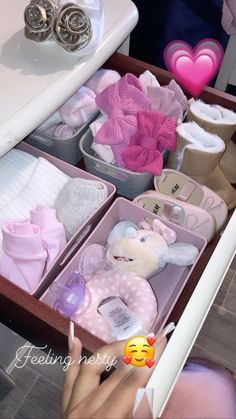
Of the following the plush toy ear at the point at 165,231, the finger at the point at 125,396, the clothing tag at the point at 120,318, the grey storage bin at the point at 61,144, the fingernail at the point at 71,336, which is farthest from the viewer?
the grey storage bin at the point at 61,144

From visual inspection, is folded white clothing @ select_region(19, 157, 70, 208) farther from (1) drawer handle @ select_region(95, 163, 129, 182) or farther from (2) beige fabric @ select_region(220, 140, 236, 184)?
(2) beige fabric @ select_region(220, 140, 236, 184)

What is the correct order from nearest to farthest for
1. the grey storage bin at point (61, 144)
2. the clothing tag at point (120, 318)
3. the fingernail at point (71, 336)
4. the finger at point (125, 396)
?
the finger at point (125, 396), the fingernail at point (71, 336), the clothing tag at point (120, 318), the grey storage bin at point (61, 144)

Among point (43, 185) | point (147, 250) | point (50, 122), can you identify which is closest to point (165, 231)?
point (147, 250)

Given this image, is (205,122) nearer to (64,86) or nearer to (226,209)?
(226,209)

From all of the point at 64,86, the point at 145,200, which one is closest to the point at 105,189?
the point at 145,200

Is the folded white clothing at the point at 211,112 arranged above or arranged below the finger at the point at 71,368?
above

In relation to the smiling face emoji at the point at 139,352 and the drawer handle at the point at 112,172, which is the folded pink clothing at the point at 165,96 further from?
the smiling face emoji at the point at 139,352

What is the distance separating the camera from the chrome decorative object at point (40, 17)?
691 mm

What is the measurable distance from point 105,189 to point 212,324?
60 cm

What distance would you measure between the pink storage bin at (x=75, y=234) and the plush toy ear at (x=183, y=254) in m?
0.15

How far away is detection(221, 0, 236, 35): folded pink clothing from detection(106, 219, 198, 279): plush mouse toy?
529 millimetres

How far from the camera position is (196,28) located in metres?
1.06

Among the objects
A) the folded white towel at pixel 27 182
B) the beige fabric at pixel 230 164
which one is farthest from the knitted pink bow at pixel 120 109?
the beige fabric at pixel 230 164

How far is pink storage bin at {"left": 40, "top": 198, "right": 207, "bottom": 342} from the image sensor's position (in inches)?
29.2
